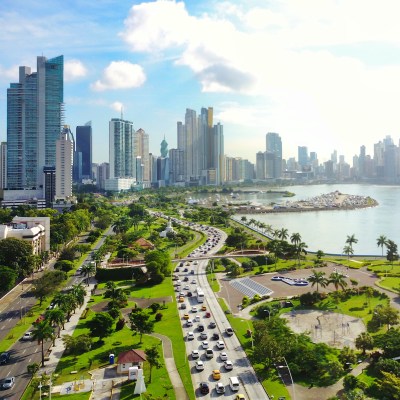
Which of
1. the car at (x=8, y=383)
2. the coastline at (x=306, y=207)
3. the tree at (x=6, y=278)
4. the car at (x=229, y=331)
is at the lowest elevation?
the car at (x=8, y=383)

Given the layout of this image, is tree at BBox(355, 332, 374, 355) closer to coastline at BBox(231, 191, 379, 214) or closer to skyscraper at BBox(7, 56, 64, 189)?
coastline at BBox(231, 191, 379, 214)

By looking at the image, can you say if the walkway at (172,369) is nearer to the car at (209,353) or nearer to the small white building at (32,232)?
the car at (209,353)

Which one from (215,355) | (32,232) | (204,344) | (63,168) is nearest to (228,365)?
(215,355)

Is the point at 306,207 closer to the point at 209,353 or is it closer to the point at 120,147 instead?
the point at 120,147

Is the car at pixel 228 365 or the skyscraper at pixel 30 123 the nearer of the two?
the car at pixel 228 365

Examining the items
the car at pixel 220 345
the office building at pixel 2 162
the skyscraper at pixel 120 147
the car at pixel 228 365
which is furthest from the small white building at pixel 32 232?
the skyscraper at pixel 120 147

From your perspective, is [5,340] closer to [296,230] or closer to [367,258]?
[367,258]
